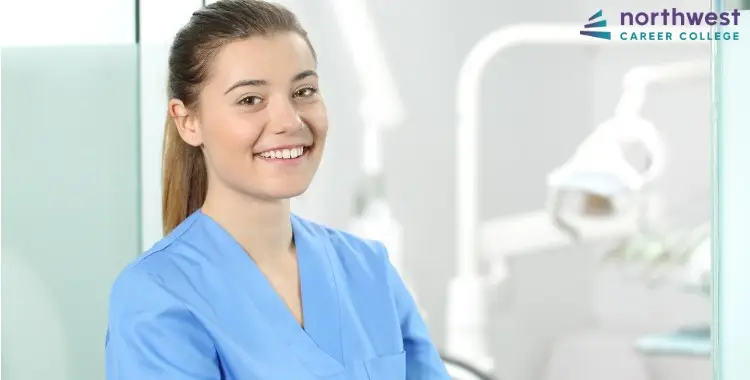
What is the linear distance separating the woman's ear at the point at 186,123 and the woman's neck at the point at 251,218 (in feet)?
0.19

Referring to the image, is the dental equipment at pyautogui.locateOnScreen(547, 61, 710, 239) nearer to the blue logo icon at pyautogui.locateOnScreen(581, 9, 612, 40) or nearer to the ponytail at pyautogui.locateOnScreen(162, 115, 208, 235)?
the blue logo icon at pyautogui.locateOnScreen(581, 9, 612, 40)

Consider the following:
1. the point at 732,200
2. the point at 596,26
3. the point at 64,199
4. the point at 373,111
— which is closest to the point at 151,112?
the point at 64,199

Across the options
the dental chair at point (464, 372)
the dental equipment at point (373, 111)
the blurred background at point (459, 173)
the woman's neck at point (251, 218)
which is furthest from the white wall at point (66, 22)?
the dental chair at point (464, 372)

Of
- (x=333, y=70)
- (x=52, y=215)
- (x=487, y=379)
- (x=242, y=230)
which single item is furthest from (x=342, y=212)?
(x=242, y=230)

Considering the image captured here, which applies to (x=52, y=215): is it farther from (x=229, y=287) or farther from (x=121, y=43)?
(x=229, y=287)

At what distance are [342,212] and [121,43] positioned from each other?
447 millimetres

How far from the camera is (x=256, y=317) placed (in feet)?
3.36

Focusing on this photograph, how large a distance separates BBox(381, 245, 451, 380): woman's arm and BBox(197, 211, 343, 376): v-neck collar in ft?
0.30

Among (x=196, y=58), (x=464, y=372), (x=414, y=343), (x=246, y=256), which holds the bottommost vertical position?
(x=464, y=372)

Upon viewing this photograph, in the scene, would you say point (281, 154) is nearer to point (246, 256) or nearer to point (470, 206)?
point (246, 256)

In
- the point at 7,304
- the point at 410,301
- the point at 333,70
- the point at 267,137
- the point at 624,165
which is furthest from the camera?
the point at 333,70

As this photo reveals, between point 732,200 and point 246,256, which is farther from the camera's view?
point 732,200

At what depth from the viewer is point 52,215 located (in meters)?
1.44

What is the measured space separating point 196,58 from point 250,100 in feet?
0.27
